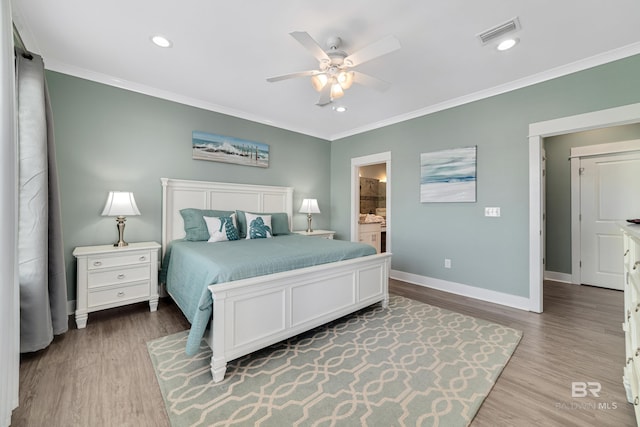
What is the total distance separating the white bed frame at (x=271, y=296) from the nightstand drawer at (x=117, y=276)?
21.3 inches

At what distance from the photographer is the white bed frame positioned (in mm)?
1768

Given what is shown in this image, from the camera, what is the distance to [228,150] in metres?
3.87

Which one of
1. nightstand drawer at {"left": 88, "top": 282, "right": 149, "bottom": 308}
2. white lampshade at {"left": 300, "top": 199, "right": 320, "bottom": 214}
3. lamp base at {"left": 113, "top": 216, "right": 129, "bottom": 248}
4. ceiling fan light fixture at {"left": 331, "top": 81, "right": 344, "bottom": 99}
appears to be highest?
ceiling fan light fixture at {"left": 331, "top": 81, "right": 344, "bottom": 99}

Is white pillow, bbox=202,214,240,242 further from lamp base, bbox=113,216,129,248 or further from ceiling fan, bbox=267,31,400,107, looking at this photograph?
ceiling fan, bbox=267,31,400,107

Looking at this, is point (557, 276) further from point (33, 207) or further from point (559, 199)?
point (33, 207)

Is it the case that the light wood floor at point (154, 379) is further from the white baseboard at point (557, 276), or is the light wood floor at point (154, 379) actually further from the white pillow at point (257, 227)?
the white baseboard at point (557, 276)

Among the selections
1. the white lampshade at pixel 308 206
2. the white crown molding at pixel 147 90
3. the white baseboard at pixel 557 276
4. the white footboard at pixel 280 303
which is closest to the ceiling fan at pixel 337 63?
the white footboard at pixel 280 303

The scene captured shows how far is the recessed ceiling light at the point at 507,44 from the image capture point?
2238 mm

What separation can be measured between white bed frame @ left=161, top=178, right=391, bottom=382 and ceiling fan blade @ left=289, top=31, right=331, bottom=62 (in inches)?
66.3

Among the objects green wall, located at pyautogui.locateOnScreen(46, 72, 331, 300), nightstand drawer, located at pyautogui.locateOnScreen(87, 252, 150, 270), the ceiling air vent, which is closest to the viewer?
the ceiling air vent

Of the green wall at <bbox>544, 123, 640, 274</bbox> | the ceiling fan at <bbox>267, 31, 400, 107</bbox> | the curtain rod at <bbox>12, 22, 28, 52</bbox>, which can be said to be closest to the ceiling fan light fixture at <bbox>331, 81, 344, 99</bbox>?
the ceiling fan at <bbox>267, 31, 400, 107</bbox>

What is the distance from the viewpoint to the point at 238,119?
3.97m
